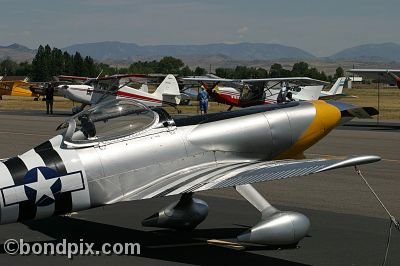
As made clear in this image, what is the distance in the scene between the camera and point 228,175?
681cm

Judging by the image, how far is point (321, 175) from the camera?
13.0m

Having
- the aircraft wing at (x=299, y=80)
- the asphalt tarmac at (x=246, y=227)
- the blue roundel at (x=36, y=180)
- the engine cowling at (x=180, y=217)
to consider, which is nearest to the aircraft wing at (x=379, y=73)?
the aircraft wing at (x=299, y=80)

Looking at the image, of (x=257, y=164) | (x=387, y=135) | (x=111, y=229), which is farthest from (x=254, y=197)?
(x=387, y=135)

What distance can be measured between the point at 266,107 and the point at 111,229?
7.85 feet

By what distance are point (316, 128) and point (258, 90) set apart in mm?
29520

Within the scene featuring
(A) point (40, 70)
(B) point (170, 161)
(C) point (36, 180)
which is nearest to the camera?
(C) point (36, 180)

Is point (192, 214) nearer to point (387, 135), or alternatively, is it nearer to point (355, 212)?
point (355, 212)

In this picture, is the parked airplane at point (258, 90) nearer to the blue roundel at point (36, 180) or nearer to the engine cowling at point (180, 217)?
the engine cowling at point (180, 217)

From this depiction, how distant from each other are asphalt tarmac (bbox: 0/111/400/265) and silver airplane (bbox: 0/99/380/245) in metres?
0.33

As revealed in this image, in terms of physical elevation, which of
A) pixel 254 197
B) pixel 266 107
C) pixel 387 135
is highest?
pixel 266 107

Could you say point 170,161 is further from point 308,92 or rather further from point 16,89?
point 16,89

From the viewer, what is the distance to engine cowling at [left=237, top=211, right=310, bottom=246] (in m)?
6.57

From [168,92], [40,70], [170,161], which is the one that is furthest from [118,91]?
[40,70]

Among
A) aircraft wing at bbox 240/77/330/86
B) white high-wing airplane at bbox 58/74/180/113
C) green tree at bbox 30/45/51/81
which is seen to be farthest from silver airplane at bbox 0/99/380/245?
green tree at bbox 30/45/51/81
